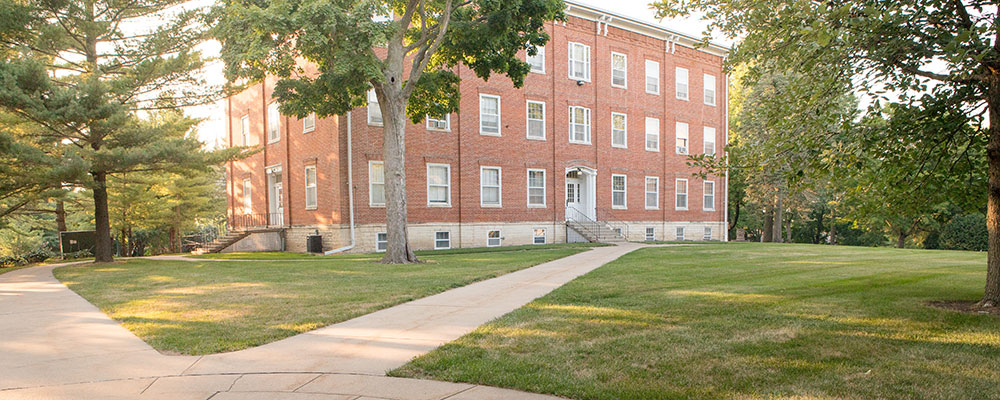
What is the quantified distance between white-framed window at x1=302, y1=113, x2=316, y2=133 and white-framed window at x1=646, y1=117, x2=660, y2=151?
15635 millimetres

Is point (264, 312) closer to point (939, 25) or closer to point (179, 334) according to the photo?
point (179, 334)

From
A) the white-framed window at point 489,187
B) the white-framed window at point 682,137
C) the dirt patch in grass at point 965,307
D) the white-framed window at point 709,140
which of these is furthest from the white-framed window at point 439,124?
the dirt patch in grass at point 965,307

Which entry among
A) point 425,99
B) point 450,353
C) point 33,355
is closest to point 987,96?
point 450,353

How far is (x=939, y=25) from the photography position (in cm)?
624

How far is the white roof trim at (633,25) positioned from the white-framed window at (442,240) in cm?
1019

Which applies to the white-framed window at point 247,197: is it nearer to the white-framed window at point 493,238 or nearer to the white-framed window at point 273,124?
the white-framed window at point 273,124

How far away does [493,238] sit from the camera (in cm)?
2305

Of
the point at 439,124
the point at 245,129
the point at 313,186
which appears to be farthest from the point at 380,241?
the point at 245,129

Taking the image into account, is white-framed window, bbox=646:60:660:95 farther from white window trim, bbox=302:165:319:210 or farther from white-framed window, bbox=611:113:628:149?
white window trim, bbox=302:165:319:210

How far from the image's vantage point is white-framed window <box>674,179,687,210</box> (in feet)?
97.3

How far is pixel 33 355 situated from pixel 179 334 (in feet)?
3.86

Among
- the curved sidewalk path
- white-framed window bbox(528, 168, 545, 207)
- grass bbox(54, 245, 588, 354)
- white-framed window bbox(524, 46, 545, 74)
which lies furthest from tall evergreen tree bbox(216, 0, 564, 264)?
white-framed window bbox(528, 168, 545, 207)

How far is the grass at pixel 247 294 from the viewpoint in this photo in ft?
19.8

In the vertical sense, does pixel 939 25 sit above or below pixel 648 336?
above
